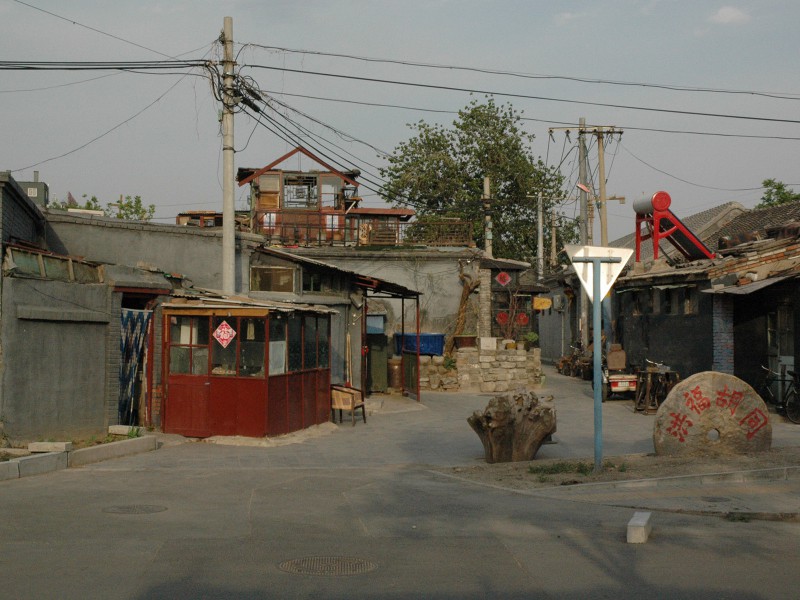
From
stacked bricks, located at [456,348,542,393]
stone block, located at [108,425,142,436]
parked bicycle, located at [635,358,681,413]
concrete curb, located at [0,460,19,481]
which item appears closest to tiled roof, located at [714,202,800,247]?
stacked bricks, located at [456,348,542,393]

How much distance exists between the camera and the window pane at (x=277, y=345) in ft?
53.8

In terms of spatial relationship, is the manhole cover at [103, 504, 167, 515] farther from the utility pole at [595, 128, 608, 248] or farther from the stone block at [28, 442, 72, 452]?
the utility pole at [595, 128, 608, 248]

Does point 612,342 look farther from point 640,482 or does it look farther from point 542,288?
point 640,482

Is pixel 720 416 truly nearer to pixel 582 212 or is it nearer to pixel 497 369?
pixel 497 369

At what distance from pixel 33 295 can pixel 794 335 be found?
53.6 feet

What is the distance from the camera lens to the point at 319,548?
802cm

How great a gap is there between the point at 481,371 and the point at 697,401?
16544 mm

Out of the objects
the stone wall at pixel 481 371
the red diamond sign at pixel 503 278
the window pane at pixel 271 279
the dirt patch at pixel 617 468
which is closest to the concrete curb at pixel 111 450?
the dirt patch at pixel 617 468

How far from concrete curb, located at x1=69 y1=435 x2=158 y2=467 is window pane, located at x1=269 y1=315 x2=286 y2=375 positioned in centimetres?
266

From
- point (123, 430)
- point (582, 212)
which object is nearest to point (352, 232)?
point (582, 212)

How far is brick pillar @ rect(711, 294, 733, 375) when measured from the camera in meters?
21.5

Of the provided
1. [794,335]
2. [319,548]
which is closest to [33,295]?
[319,548]

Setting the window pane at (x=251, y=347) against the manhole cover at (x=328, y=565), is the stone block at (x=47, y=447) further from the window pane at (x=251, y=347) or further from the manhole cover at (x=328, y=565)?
the manhole cover at (x=328, y=565)

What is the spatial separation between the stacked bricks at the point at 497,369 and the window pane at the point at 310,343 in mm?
11218
